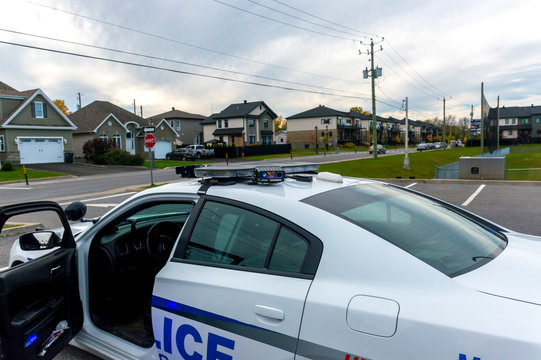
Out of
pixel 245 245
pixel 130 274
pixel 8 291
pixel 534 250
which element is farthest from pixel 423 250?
pixel 130 274

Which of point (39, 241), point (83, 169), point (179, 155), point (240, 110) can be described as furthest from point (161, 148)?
point (39, 241)

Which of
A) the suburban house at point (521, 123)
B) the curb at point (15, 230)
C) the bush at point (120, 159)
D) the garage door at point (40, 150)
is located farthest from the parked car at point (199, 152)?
the suburban house at point (521, 123)

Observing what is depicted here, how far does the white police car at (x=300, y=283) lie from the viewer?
57.9 inches

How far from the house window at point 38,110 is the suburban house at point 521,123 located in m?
102

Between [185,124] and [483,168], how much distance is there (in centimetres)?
6231

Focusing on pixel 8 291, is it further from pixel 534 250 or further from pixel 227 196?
pixel 534 250

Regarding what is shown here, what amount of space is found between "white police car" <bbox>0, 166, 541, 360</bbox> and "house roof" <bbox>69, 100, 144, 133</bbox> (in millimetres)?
45287

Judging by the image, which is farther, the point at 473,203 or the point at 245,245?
the point at 473,203

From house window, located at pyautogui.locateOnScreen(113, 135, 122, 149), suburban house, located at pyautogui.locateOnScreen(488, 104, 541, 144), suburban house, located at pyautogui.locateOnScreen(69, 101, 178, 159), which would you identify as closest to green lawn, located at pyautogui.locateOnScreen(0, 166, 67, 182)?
suburban house, located at pyautogui.locateOnScreen(69, 101, 178, 159)

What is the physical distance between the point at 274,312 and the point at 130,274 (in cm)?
194

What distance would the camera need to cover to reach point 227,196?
2.26 m

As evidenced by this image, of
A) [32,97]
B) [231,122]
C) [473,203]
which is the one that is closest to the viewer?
[473,203]

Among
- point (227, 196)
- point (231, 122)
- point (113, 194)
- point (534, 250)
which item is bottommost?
point (113, 194)

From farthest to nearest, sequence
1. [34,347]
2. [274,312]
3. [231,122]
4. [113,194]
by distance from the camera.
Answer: [231,122] < [113,194] < [34,347] < [274,312]
